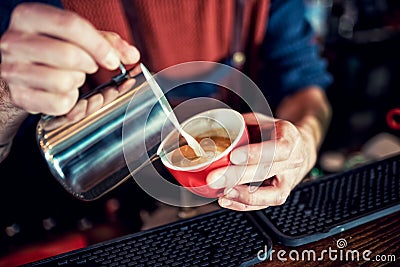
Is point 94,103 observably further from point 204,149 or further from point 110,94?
point 204,149

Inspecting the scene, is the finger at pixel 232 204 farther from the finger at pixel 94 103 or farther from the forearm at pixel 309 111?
the forearm at pixel 309 111

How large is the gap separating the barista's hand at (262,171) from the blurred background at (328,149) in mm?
258

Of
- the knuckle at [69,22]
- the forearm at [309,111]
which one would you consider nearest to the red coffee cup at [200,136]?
the knuckle at [69,22]

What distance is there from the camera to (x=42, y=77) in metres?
0.53

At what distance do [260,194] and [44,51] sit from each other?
38 centimetres

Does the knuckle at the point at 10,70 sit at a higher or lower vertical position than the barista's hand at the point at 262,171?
higher

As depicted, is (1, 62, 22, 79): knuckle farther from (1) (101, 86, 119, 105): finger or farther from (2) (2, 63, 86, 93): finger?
(1) (101, 86, 119, 105): finger

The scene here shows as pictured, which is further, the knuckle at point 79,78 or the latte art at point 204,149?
the latte art at point 204,149

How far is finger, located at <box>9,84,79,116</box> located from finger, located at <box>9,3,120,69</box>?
0.23 feet

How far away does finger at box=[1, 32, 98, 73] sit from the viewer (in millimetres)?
506

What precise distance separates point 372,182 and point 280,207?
204 millimetres

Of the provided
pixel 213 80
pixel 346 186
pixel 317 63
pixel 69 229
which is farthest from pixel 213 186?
pixel 317 63

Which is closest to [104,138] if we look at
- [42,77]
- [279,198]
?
[42,77]

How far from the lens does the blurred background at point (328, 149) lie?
941 millimetres
